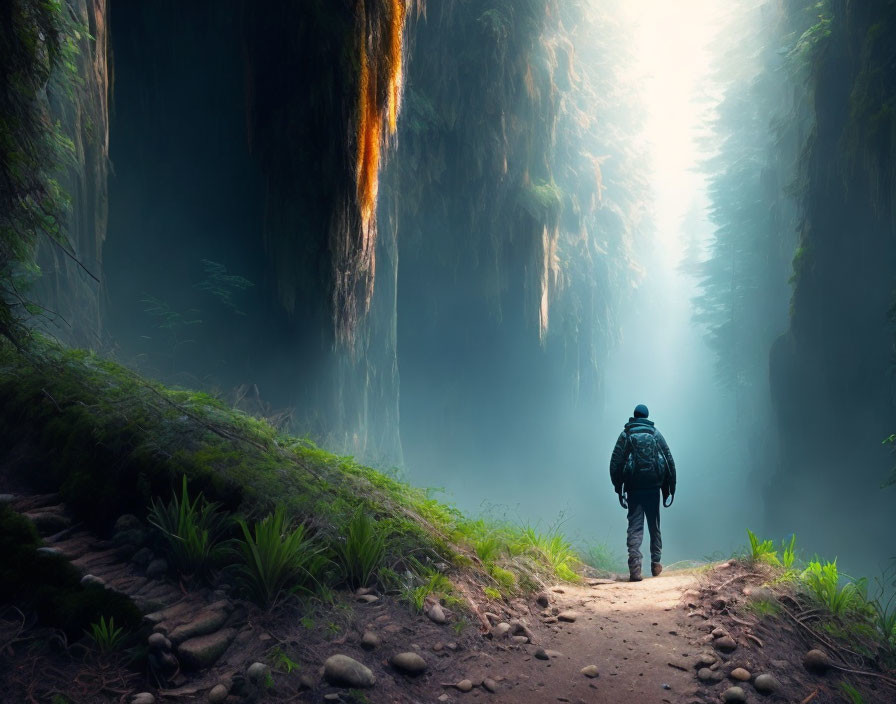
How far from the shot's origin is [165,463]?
2941mm

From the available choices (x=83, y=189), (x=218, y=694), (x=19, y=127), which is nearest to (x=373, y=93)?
(x=83, y=189)

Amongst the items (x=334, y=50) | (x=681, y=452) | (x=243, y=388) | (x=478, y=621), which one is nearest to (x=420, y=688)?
(x=478, y=621)

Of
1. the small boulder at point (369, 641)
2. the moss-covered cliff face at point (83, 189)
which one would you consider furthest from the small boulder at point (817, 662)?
the moss-covered cliff face at point (83, 189)

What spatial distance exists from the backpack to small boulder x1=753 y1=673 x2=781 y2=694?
10.7 feet

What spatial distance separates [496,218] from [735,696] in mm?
16377

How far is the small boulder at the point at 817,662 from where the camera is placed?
2812 millimetres

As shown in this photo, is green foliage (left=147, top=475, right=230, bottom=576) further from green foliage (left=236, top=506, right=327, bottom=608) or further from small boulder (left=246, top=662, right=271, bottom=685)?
small boulder (left=246, top=662, right=271, bottom=685)

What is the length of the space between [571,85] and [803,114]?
9254 mm

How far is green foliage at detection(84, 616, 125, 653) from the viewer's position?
6.59 feet

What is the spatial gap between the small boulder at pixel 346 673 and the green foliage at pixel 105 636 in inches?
32.4

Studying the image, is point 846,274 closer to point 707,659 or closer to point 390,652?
point 707,659

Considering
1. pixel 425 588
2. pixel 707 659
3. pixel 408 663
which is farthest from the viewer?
pixel 425 588

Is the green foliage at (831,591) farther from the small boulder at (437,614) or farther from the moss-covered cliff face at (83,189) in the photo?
the moss-covered cliff face at (83,189)

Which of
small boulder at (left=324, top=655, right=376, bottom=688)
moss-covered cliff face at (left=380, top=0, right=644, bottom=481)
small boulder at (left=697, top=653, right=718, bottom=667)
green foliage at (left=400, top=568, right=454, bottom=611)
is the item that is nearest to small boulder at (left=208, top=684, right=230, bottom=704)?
small boulder at (left=324, top=655, right=376, bottom=688)
